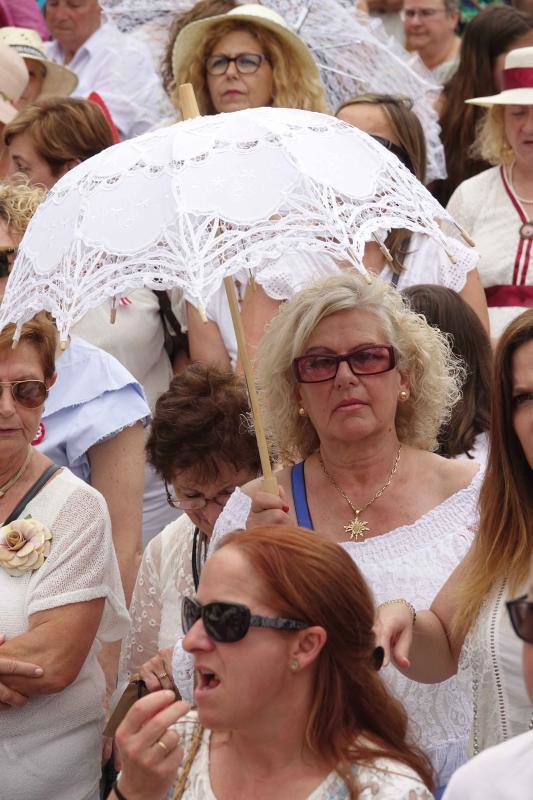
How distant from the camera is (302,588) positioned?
2.93m

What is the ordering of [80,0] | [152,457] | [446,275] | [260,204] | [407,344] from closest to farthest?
[260,204]
[407,344]
[152,457]
[446,275]
[80,0]

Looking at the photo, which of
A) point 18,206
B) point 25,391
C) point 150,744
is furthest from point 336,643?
point 18,206

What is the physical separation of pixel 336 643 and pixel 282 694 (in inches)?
6.1

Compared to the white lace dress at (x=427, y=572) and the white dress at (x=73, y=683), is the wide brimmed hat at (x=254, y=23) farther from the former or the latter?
the white lace dress at (x=427, y=572)

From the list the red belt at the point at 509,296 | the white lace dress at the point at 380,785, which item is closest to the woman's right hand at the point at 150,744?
the white lace dress at the point at 380,785

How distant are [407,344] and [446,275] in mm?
1152

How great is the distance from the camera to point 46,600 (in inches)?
157

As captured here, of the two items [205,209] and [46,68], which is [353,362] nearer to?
[205,209]

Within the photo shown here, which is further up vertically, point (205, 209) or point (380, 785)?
point (205, 209)

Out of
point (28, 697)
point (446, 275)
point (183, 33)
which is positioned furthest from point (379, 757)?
point (183, 33)

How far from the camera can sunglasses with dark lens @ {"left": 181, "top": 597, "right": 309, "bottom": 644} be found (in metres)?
2.89

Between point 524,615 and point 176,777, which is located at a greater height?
point 524,615

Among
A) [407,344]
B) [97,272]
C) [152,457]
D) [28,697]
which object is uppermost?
[97,272]

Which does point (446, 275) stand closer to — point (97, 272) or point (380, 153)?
point (380, 153)
